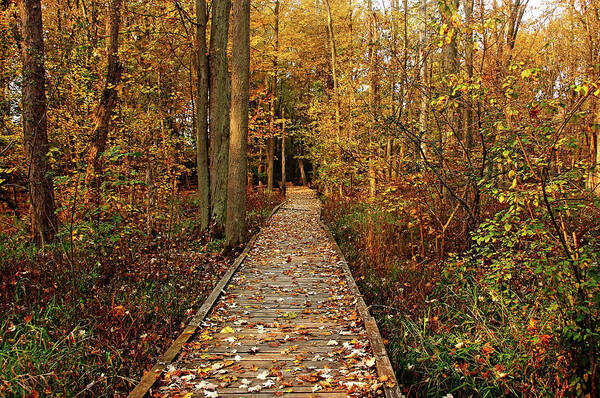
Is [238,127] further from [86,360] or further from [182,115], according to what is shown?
[182,115]

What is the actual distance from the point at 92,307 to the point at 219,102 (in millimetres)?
6268

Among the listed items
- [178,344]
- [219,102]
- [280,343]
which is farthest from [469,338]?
[219,102]

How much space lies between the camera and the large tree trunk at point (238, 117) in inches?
331

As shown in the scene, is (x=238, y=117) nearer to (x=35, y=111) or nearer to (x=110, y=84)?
(x=110, y=84)

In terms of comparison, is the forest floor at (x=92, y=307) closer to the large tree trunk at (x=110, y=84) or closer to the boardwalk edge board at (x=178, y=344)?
the boardwalk edge board at (x=178, y=344)

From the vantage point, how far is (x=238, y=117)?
28.1 ft

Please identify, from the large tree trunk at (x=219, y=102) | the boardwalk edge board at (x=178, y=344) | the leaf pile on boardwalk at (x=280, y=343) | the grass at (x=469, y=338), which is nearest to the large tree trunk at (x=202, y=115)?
the large tree trunk at (x=219, y=102)

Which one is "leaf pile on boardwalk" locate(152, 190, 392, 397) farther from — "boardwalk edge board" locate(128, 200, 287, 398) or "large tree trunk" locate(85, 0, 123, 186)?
"large tree trunk" locate(85, 0, 123, 186)

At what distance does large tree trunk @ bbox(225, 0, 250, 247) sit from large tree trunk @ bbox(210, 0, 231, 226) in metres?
1.15

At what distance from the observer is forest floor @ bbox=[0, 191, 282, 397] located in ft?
11.7

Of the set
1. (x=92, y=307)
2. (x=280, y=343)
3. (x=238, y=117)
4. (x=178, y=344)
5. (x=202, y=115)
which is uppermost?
(x=202, y=115)

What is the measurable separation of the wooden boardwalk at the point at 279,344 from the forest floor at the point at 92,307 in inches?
16.5

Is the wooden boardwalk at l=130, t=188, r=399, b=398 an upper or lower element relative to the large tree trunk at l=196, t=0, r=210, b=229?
lower

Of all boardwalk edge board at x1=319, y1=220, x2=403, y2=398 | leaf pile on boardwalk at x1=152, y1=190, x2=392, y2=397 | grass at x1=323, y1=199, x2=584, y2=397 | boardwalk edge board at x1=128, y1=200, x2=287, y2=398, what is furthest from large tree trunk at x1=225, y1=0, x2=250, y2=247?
boardwalk edge board at x1=319, y1=220, x2=403, y2=398
